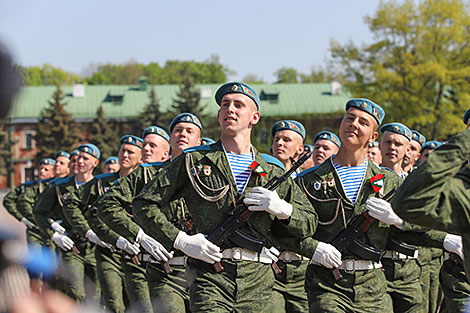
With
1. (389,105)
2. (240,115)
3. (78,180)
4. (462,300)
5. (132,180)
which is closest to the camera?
(240,115)

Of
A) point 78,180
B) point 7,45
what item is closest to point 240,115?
point 7,45

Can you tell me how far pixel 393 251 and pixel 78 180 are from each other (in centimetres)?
667

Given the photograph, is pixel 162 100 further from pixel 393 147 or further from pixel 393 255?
pixel 393 255

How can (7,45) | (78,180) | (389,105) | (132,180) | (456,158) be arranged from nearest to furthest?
(7,45)
(456,158)
(132,180)
(78,180)
(389,105)

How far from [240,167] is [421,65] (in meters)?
28.4

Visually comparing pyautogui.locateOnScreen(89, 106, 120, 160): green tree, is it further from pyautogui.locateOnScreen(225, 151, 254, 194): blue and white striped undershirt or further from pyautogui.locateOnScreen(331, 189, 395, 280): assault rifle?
pyautogui.locateOnScreen(225, 151, 254, 194): blue and white striped undershirt

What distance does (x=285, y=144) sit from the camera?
9.69 metres

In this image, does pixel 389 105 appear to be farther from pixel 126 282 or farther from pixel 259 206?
pixel 259 206

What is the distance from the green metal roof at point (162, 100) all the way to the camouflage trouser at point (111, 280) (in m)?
52.7

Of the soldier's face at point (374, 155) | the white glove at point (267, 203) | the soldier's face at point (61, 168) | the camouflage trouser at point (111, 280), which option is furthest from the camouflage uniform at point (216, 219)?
the soldier's face at point (61, 168)

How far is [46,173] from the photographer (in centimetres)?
1914

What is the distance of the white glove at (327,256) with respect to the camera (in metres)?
6.01

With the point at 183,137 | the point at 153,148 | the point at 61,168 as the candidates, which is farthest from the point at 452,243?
the point at 61,168

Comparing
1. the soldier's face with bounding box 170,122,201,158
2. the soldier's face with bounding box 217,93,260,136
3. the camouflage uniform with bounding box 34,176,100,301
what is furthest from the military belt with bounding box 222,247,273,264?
the camouflage uniform with bounding box 34,176,100,301
